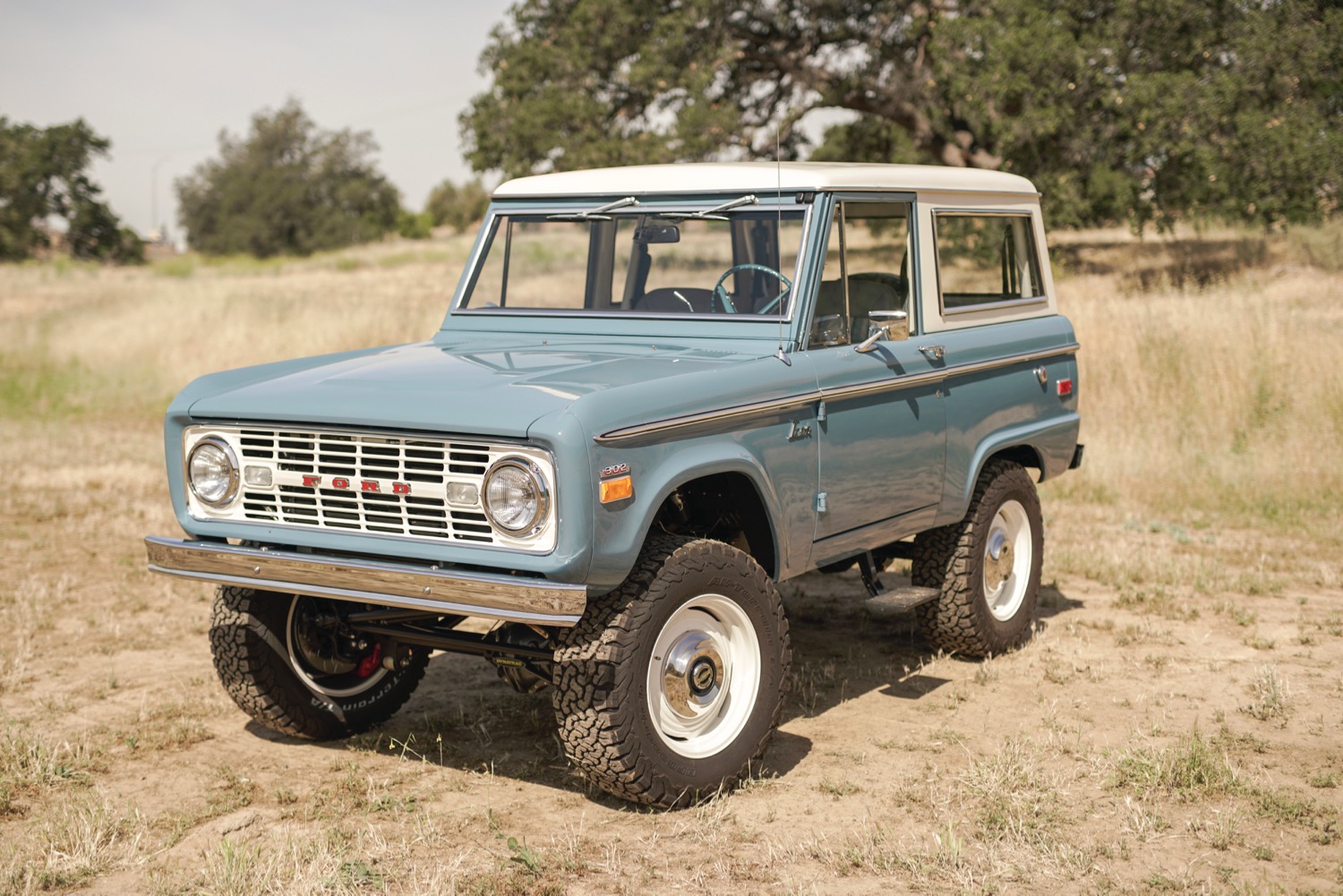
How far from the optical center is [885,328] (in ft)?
16.8

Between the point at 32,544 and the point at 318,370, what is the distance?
487 cm

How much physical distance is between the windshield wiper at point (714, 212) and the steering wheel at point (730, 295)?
0.22 m

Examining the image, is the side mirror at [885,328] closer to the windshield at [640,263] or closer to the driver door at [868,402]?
the driver door at [868,402]

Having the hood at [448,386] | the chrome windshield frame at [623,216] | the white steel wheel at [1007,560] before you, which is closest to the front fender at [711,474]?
the hood at [448,386]

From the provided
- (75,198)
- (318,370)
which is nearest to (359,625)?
(318,370)

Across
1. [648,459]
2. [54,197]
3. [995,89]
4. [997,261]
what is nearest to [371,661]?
[648,459]

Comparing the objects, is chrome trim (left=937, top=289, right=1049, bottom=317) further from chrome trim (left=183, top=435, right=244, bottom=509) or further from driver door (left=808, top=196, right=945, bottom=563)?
chrome trim (left=183, top=435, right=244, bottom=509)

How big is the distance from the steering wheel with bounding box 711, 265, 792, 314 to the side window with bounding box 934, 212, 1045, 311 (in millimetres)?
1294

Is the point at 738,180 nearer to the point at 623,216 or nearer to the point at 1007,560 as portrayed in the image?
the point at 623,216

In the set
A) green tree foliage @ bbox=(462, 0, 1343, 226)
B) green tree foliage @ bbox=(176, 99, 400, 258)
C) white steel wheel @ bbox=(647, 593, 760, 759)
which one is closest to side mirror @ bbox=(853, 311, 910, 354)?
white steel wheel @ bbox=(647, 593, 760, 759)

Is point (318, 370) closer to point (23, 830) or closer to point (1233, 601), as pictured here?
point (23, 830)

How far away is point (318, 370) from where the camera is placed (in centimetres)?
477

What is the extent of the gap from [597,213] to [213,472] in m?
1.96

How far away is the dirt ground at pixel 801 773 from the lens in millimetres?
3877
